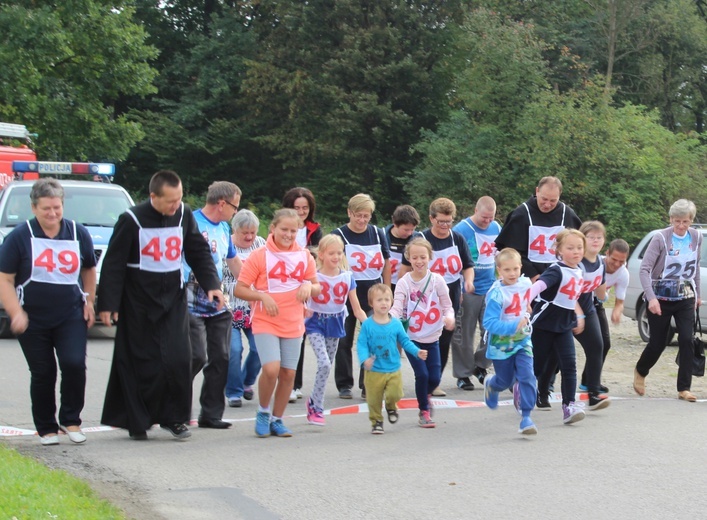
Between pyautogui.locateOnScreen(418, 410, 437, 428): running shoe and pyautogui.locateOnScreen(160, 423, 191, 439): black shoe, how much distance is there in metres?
1.92

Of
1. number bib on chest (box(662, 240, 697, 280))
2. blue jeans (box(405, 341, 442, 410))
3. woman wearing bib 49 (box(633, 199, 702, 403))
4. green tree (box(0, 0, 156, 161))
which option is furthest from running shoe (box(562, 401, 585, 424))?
green tree (box(0, 0, 156, 161))

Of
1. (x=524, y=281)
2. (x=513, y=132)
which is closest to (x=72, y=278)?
(x=524, y=281)

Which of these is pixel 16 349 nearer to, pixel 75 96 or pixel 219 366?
pixel 219 366

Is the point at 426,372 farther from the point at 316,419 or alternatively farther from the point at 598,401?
the point at 598,401

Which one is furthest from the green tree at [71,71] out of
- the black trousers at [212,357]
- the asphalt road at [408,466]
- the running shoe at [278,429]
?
the running shoe at [278,429]

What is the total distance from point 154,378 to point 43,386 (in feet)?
2.52

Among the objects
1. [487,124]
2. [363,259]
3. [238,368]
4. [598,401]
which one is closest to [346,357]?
[363,259]

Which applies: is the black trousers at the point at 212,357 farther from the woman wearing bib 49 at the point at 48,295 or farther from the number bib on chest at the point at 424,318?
the number bib on chest at the point at 424,318

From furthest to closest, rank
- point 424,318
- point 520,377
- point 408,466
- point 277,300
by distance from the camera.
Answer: point 424,318
point 520,377
point 277,300
point 408,466

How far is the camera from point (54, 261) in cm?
764

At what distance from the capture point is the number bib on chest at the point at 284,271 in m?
8.12

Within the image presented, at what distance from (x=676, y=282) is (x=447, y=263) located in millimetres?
2162

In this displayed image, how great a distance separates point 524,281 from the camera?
8.69 metres

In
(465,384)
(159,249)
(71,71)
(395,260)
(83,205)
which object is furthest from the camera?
(71,71)
